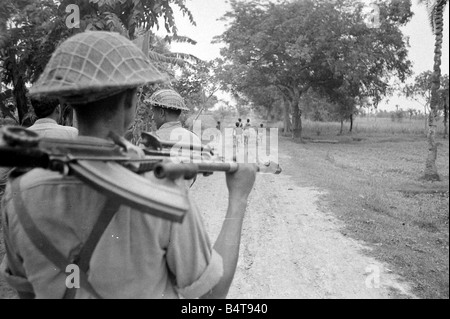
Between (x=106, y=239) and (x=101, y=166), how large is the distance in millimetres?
313

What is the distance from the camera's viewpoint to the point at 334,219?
678cm

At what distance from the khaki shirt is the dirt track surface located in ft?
9.53

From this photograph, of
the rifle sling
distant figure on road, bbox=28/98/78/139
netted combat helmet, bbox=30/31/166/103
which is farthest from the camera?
distant figure on road, bbox=28/98/78/139

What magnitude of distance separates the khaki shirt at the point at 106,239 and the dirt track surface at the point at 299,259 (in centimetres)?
291

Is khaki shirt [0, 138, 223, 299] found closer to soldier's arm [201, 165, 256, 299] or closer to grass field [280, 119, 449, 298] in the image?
soldier's arm [201, 165, 256, 299]

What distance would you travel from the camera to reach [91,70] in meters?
1.06

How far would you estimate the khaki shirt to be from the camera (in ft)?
3.83

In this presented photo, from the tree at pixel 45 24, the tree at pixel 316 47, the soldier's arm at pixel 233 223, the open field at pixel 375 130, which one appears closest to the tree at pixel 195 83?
the tree at pixel 45 24

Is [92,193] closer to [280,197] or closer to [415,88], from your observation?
[280,197]

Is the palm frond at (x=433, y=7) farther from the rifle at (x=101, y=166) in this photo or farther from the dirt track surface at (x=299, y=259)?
the rifle at (x=101, y=166)

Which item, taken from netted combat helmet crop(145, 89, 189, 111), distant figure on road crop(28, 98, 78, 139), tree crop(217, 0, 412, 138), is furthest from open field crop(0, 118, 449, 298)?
tree crop(217, 0, 412, 138)

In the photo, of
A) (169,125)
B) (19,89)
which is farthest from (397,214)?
(19,89)

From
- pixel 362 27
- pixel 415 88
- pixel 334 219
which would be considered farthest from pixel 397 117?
pixel 334 219
